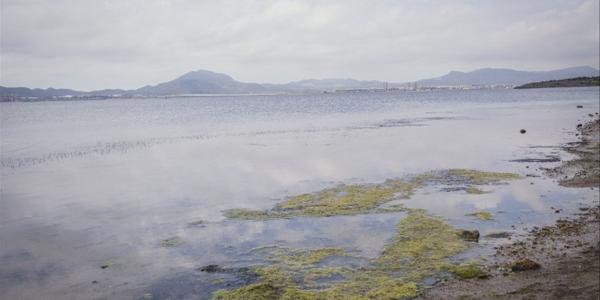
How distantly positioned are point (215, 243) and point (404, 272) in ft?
21.6

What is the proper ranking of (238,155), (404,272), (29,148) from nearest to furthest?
(404,272), (238,155), (29,148)

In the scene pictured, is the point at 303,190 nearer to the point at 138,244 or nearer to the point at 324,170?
the point at 324,170

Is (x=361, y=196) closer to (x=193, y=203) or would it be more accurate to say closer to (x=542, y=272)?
(x=193, y=203)

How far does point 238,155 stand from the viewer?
1496 inches

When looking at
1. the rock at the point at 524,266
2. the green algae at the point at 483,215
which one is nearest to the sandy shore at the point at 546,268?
the rock at the point at 524,266

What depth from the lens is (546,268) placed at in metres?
12.8

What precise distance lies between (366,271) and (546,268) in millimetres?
4795

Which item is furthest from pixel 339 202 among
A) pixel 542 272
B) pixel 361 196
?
pixel 542 272

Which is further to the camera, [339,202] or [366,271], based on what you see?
[339,202]

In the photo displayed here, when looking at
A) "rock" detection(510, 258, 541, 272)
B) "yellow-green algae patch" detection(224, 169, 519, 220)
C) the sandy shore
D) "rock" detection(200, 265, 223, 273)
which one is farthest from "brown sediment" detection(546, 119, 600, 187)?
"rock" detection(200, 265, 223, 273)

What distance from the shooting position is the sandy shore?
11383 mm

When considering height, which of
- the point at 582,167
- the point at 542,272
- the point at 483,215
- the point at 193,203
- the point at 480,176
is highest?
the point at 582,167

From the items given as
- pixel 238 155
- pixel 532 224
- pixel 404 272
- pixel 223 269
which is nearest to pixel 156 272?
pixel 223 269

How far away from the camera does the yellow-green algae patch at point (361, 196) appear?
65.5 feet
